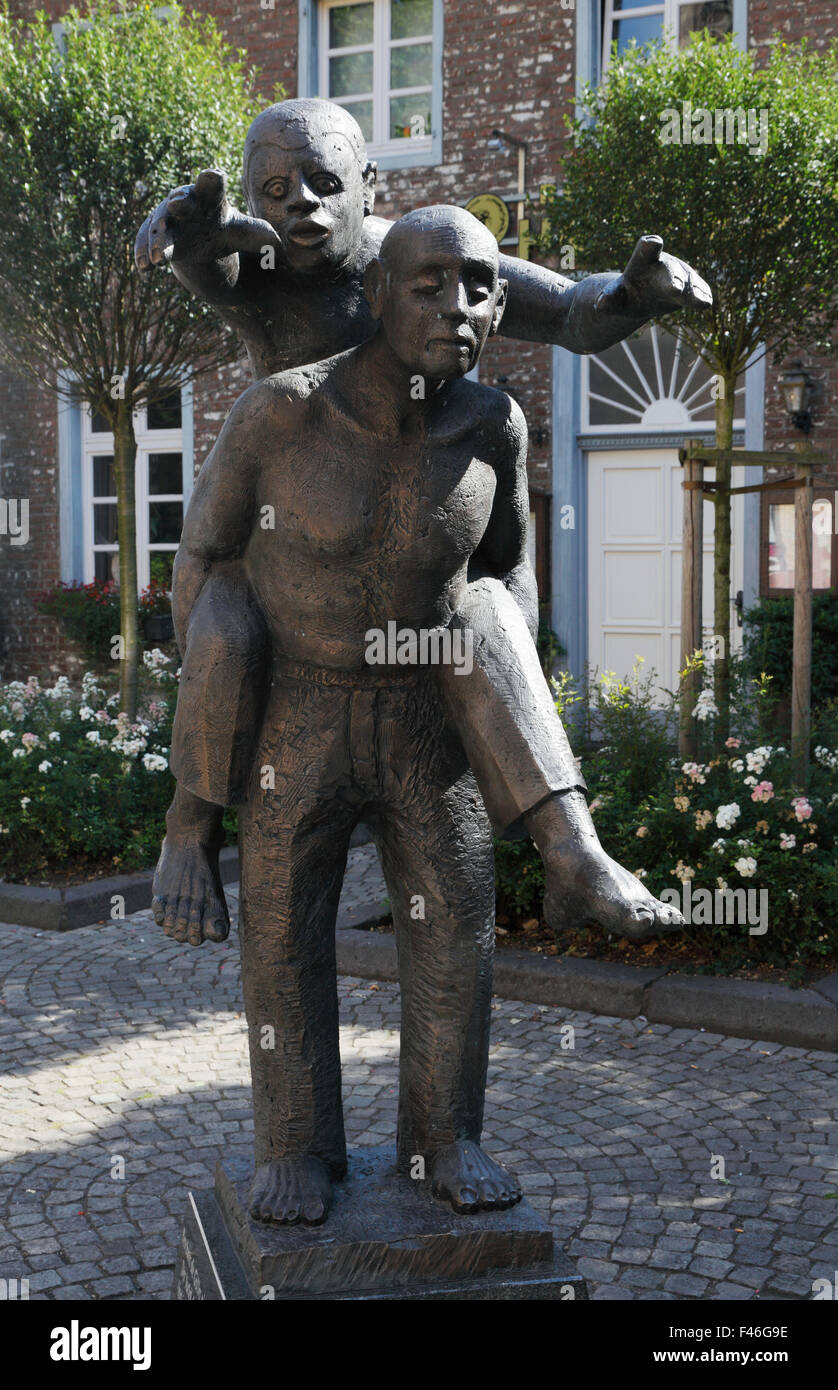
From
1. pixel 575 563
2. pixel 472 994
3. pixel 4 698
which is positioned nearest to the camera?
pixel 472 994

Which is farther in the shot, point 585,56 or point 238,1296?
point 585,56

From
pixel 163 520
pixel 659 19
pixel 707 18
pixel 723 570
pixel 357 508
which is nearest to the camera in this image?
pixel 357 508

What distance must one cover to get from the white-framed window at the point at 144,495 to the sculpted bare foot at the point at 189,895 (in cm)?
1071

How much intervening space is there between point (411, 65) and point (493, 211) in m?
1.68

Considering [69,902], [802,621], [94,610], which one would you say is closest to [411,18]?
[94,610]

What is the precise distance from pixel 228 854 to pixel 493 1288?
527cm

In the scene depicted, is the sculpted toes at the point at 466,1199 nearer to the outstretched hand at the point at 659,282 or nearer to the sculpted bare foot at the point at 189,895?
the sculpted bare foot at the point at 189,895

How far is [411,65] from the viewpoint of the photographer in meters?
11.8

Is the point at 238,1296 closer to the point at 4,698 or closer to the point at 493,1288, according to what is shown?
the point at 493,1288

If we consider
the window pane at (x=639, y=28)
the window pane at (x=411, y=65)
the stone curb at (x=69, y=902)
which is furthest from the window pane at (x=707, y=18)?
the stone curb at (x=69, y=902)

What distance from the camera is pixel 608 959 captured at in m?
5.50

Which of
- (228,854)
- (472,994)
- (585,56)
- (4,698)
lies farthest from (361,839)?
(585,56)

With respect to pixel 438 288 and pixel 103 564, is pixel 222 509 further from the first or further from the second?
pixel 103 564

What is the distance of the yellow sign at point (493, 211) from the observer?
37.1 ft
